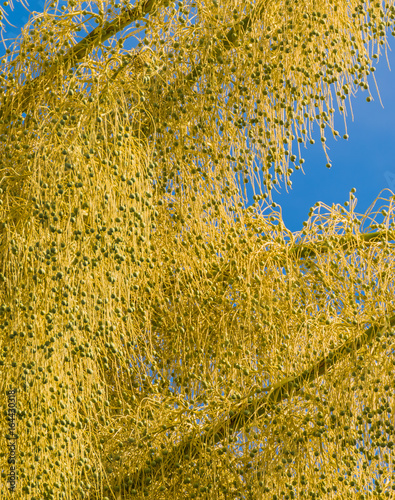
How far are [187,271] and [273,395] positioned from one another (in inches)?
31.7

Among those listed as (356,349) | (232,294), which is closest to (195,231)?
(232,294)

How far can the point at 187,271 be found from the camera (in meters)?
4.43

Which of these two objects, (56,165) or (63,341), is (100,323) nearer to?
(63,341)

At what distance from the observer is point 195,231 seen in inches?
173

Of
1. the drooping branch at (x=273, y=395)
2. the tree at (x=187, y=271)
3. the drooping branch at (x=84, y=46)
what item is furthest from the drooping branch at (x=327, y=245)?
the drooping branch at (x=84, y=46)

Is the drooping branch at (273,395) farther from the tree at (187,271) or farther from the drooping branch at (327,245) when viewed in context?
the drooping branch at (327,245)

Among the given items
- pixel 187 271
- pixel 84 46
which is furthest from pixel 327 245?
pixel 84 46

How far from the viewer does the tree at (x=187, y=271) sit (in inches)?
143

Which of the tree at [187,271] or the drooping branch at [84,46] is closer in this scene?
the tree at [187,271]

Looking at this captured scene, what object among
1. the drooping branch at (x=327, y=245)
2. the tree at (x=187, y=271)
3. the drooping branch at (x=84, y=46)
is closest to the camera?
the tree at (x=187, y=271)

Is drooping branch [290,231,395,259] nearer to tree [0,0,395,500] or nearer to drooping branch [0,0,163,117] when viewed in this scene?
tree [0,0,395,500]

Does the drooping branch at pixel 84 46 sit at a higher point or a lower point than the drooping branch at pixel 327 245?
higher

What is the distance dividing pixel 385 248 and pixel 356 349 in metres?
0.65

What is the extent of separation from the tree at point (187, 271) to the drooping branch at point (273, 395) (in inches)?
0.5
